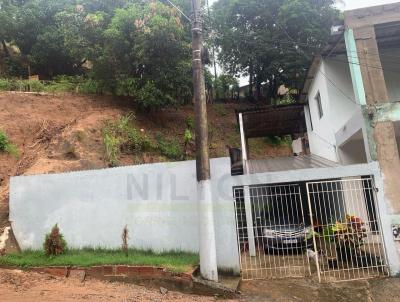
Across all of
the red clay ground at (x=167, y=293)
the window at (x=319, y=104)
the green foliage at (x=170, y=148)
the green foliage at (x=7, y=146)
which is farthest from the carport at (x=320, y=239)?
the green foliage at (x=7, y=146)

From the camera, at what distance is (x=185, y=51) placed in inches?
716

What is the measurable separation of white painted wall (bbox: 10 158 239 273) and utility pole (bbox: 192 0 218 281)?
53 cm

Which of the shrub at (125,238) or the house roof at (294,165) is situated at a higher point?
the house roof at (294,165)

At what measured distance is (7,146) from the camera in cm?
1382

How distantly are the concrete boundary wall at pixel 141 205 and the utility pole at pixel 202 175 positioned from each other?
1.75 ft

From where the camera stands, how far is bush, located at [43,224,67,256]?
8.17 meters

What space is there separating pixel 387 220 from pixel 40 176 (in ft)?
27.4

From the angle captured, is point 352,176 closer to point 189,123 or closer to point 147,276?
point 147,276

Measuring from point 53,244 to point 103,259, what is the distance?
140 centimetres

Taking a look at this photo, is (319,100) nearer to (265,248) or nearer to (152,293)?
(265,248)

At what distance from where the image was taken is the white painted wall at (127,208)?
7953mm

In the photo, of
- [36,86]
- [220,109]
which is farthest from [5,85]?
[220,109]

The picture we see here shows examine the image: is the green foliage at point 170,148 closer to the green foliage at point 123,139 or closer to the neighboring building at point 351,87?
the green foliage at point 123,139

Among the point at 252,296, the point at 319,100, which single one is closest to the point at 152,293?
the point at 252,296
